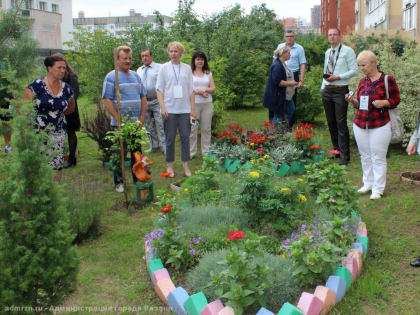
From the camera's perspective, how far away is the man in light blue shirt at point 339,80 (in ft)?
22.4

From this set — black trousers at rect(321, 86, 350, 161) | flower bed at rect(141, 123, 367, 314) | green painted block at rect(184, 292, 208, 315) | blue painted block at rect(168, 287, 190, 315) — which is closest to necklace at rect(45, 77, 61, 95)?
flower bed at rect(141, 123, 367, 314)

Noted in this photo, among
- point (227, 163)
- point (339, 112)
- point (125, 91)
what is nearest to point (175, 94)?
point (125, 91)

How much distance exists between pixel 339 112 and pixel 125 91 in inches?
131

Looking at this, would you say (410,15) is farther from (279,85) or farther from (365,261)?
(365,261)

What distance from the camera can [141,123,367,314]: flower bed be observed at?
3000mm

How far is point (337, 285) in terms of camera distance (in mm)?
3232

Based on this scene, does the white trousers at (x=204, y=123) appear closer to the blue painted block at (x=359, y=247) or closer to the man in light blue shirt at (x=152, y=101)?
the man in light blue shirt at (x=152, y=101)

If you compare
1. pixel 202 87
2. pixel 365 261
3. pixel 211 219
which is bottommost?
pixel 365 261

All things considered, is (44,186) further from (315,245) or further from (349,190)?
(349,190)

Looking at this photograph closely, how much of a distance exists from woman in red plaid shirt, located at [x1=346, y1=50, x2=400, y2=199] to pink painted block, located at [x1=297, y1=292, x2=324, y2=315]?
110 inches

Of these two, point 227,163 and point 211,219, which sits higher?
point 227,163

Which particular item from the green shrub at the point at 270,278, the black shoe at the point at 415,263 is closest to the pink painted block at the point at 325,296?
the green shrub at the point at 270,278

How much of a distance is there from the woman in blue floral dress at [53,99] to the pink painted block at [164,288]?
2.30 m

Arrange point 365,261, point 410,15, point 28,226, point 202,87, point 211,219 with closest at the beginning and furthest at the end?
point 28,226 < point 365,261 < point 211,219 < point 202,87 < point 410,15
